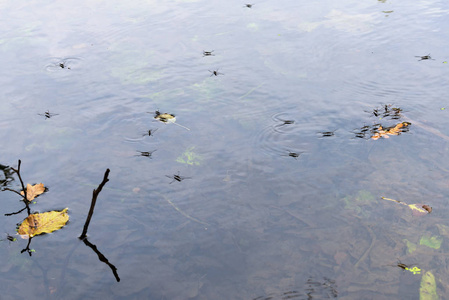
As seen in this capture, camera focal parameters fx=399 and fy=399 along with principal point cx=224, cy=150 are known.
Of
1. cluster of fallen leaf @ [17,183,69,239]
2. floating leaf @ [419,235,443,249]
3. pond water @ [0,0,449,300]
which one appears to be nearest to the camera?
pond water @ [0,0,449,300]

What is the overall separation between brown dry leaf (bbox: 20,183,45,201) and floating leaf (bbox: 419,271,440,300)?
312cm

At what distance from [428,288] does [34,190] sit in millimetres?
3220

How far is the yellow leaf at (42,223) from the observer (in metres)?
3.20

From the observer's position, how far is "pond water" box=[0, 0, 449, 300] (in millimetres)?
2881

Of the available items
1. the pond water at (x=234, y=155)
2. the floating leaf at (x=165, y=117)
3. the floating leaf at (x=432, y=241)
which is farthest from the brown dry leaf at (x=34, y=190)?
the floating leaf at (x=432, y=241)

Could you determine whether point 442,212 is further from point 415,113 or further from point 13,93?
point 13,93

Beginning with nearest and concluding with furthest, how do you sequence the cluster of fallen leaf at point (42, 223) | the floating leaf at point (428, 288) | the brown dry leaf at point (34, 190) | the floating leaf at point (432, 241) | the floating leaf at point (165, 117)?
the floating leaf at point (428, 288) < the floating leaf at point (432, 241) < the cluster of fallen leaf at point (42, 223) < the brown dry leaf at point (34, 190) < the floating leaf at point (165, 117)

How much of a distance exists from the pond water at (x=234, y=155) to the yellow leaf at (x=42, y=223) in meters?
0.06

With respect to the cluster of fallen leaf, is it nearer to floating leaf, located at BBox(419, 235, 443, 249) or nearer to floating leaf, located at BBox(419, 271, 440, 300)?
floating leaf, located at BBox(419, 271, 440, 300)

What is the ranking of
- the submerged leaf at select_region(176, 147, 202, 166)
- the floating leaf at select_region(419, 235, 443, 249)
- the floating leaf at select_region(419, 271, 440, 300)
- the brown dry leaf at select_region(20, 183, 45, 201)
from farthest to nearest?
the submerged leaf at select_region(176, 147, 202, 166)
the brown dry leaf at select_region(20, 183, 45, 201)
the floating leaf at select_region(419, 235, 443, 249)
the floating leaf at select_region(419, 271, 440, 300)

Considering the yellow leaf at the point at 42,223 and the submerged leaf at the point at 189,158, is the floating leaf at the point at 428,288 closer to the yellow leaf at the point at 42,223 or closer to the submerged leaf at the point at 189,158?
the submerged leaf at the point at 189,158

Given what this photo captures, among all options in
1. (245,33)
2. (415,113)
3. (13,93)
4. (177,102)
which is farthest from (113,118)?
(415,113)

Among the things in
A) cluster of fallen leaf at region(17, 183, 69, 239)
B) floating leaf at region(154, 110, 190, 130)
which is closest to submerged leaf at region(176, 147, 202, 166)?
floating leaf at region(154, 110, 190, 130)

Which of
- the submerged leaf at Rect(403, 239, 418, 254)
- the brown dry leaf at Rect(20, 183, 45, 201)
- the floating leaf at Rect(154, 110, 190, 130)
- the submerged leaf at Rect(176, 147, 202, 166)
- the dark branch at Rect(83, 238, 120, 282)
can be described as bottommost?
the submerged leaf at Rect(403, 239, 418, 254)
